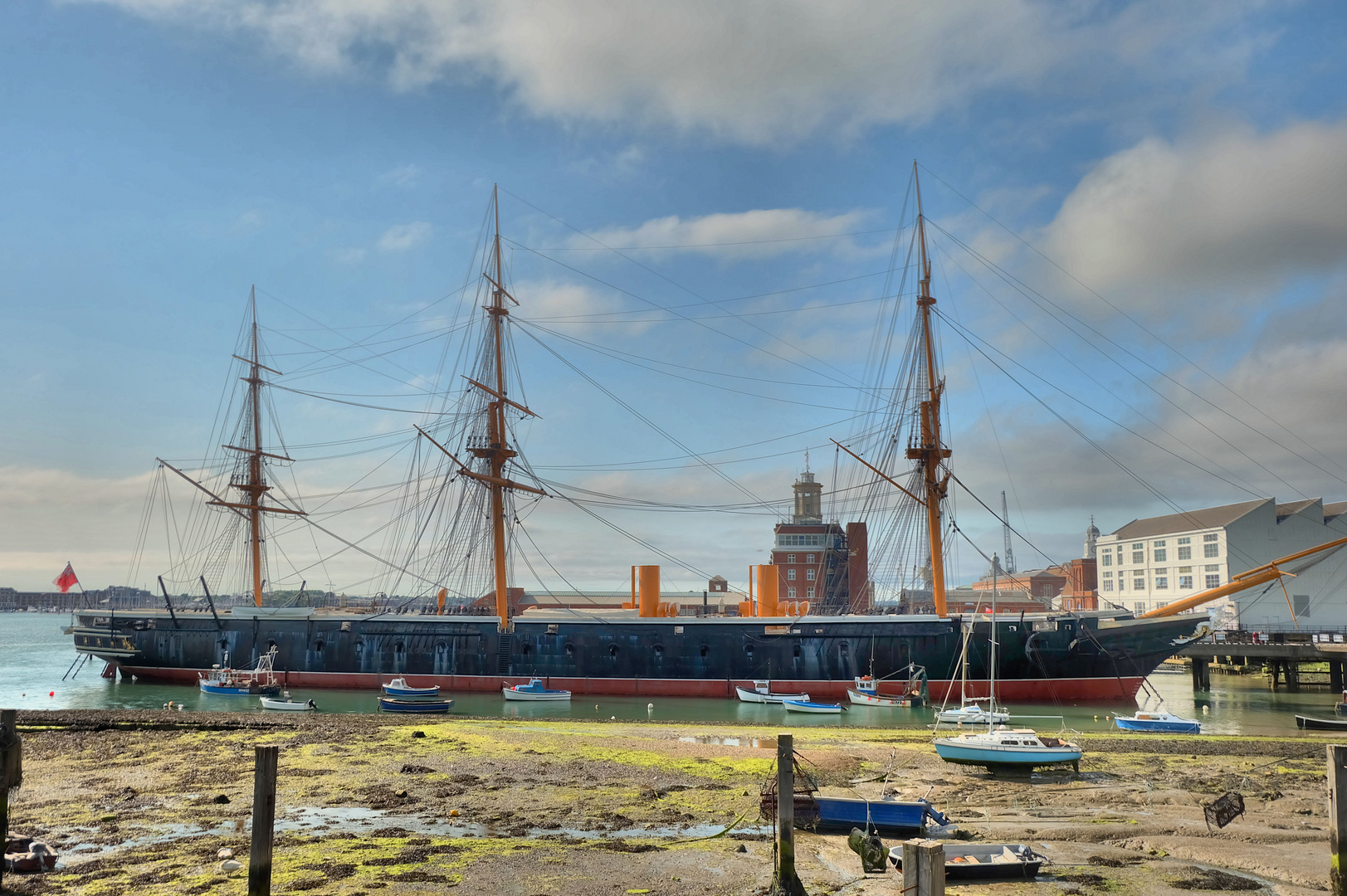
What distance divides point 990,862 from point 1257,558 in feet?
280

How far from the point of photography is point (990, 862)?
1475cm

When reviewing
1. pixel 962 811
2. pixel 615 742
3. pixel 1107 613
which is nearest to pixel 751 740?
pixel 615 742

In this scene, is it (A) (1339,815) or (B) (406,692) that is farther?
(B) (406,692)

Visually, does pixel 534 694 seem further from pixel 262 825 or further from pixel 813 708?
pixel 262 825

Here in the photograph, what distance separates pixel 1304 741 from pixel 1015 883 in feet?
74.9

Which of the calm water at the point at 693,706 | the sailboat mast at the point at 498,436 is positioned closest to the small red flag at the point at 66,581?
the calm water at the point at 693,706

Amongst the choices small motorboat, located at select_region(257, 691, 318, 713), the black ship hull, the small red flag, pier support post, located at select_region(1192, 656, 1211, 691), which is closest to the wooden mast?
the black ship hull

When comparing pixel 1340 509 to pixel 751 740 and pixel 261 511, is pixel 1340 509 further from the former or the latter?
pixel 261 511

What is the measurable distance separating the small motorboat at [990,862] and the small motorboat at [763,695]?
90.5 ft

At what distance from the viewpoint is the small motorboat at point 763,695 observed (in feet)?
143

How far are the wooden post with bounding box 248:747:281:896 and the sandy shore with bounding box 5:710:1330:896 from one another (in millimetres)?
1892

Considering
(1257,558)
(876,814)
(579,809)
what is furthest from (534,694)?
(1257,558)

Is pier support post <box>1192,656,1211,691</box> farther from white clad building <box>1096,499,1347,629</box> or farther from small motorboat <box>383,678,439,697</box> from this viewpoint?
small motorboat <box>383,678,439,697</box>

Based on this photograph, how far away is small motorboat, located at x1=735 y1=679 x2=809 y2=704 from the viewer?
4359 cm
